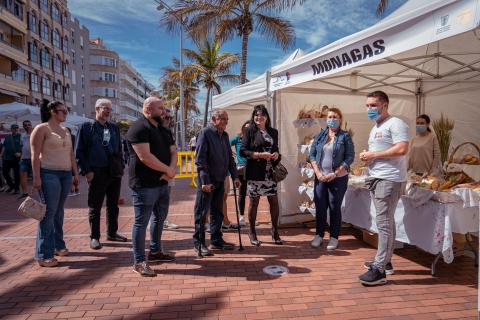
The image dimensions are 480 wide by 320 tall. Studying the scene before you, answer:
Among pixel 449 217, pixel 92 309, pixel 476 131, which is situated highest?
pixel 476 131

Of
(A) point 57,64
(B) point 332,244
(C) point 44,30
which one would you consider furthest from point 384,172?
(A) point 57,64

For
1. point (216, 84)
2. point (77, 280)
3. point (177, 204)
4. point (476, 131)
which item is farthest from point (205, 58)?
point (77, 280)

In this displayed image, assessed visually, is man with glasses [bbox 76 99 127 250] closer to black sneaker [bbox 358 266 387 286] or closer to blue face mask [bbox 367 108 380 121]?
blue face mask [bbox 367 108 380 121]

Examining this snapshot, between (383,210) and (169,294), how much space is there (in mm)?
2275

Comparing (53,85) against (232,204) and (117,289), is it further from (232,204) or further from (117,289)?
(117,289)

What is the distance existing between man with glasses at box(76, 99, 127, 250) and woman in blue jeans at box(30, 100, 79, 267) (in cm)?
39

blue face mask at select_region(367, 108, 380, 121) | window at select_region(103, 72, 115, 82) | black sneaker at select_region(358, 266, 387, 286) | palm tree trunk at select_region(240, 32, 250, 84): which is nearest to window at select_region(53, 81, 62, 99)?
palm tree trunk at select_region(240, 32, 250, 84)

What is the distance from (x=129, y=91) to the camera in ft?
279

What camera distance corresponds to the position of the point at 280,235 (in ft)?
17.4

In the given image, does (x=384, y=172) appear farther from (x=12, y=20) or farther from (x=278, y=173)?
(x=12, y=20)

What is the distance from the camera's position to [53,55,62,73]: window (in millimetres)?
37219

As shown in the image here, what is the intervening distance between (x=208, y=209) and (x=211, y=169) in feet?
1.84

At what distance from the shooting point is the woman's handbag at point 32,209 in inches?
144

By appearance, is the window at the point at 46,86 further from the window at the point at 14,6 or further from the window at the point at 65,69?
the window at the point at 14,6
